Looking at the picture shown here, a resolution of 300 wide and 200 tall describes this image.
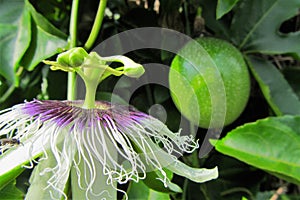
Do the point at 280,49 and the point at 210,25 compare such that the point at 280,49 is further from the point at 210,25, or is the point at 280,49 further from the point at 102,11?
the point at 102,11

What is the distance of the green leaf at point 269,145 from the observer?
825 mm

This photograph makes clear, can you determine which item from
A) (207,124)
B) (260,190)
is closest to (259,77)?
(207,124)

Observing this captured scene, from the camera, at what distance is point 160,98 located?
103 cm

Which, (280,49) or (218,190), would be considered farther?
(218,190)

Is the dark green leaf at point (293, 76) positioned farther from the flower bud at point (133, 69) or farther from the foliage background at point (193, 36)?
the flower bud at point (133, 69)

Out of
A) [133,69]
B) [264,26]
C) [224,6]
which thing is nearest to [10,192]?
[133,69]

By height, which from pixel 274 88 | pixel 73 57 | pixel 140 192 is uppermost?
pixel 73 57

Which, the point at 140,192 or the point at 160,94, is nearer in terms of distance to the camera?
the point at 140,192

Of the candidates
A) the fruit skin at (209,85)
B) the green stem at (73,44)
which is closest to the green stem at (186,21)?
the fruit skin at (209,85)

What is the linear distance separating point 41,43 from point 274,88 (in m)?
0.41

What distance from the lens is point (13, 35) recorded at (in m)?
0.91

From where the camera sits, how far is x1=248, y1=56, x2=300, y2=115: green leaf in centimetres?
100

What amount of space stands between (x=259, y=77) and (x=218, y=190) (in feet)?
0.82

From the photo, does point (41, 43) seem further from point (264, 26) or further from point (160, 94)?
point (264, 26)
